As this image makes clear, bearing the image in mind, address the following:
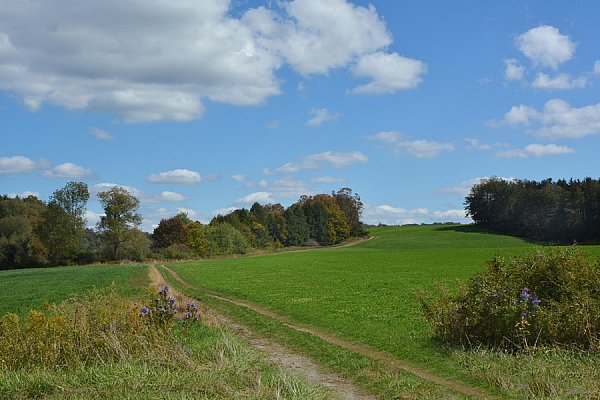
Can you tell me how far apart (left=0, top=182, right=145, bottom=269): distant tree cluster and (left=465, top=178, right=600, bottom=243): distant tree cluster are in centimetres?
7812

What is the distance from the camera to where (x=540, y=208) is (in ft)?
366

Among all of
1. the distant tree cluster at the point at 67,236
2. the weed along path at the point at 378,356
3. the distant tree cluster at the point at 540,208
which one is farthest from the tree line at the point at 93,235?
the weed along path at the point at 378,356

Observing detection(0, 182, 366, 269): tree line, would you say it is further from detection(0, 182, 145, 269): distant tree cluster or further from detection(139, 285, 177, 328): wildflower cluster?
detection(139, 285, 177, 328): wildflower cluster

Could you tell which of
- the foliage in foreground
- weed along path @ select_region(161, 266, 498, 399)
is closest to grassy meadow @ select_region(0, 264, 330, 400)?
the foliage in foreground

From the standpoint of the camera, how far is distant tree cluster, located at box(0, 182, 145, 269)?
82.6 metres

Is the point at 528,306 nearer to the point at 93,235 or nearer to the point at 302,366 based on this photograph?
the point at 302,366

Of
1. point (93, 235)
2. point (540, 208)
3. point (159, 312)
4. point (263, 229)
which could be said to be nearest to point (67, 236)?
point (93, 235)

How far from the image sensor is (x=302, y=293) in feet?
86.1

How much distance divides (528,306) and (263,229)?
110 meters

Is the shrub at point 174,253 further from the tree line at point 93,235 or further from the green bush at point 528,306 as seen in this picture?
the green bush at point 528,306

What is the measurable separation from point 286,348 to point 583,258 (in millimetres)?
7311

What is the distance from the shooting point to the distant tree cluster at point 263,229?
98562 mm

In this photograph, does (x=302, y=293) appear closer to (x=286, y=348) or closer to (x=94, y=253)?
(x=286, y=348)

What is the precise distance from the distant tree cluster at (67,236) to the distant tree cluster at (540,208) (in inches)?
3076
